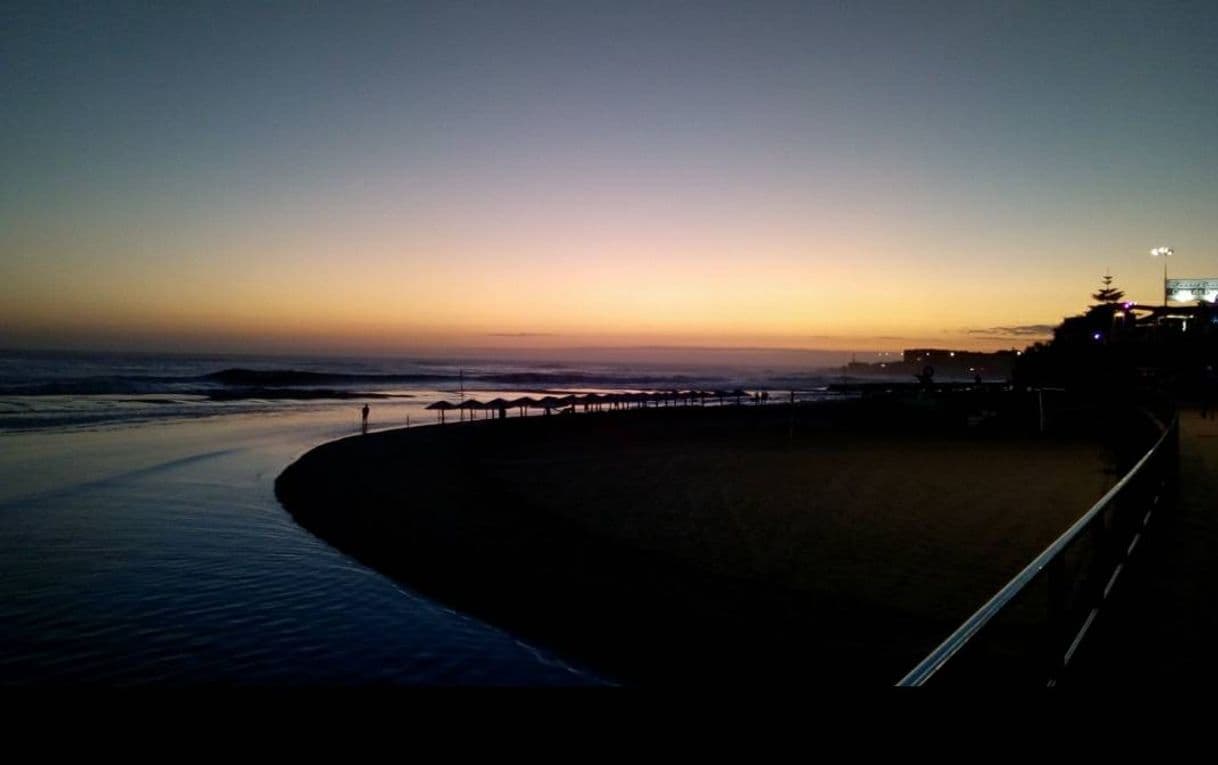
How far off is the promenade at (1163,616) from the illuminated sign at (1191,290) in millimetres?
69795

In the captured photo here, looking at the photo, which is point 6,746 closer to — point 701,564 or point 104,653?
point 104,653

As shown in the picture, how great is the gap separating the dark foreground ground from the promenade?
1.77 meters

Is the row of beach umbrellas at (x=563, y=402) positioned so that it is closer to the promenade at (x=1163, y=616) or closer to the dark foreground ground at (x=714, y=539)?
the dark foreground ground at (x=714, y=539)

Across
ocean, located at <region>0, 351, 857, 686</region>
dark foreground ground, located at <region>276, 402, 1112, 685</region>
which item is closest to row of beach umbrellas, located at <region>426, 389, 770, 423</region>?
dark foreground ground, located at <region>276, 402, 1112, 685</region>

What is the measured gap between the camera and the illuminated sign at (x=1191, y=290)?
209 ft

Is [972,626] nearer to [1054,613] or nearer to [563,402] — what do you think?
[1054,613]

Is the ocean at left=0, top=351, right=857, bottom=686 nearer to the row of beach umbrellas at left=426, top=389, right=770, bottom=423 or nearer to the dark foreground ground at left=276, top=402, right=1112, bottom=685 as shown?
the dark foreground ground at left=276, top=402, right=1112, bottom=685

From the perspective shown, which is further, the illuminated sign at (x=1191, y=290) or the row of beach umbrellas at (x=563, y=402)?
the illuminated sign at (x=1191, y=290)

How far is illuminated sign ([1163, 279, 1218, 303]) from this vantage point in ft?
209

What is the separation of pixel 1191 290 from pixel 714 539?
72.9 meters

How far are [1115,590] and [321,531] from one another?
11377 millimetres

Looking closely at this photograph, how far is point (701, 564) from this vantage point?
10414mm

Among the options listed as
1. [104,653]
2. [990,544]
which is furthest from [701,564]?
[104,653]

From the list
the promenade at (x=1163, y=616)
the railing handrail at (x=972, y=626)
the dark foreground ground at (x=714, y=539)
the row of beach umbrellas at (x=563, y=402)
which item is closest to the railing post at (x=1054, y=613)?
the railing handrail at (x=972, y=626)
